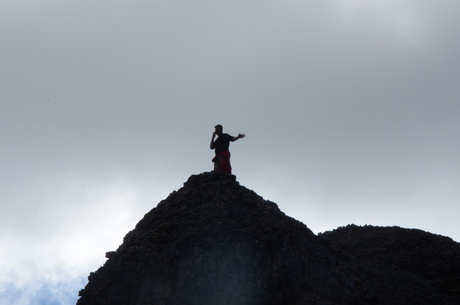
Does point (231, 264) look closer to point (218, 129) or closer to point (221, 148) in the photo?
point (221, 148)

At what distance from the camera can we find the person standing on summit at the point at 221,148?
77.7 feet

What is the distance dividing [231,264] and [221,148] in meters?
7.05

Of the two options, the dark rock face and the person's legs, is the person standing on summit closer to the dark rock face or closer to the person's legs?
the person's legs

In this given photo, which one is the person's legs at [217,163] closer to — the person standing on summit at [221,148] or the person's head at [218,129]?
the person standing on summit at [221,148]

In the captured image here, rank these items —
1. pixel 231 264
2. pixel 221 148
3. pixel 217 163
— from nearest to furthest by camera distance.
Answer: pixel 231 264 < pixel 221 148 < pixel 217 163

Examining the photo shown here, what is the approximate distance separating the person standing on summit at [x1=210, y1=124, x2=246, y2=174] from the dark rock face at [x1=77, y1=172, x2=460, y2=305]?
3.29 feet

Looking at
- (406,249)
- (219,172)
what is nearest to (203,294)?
(219,172)

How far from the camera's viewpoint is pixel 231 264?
1817 cm

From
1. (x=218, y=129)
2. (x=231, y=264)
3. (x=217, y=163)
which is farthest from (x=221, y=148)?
(x=231, y=264)

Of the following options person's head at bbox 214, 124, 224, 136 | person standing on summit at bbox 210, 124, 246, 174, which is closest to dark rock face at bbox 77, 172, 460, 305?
person standing on summit at bbox 210, 124, 246, 174

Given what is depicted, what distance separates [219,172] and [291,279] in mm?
6636

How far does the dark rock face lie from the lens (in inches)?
697

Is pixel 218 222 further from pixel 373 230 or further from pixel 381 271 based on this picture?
pixel 373 230

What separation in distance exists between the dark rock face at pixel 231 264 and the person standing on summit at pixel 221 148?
1.00 metres
